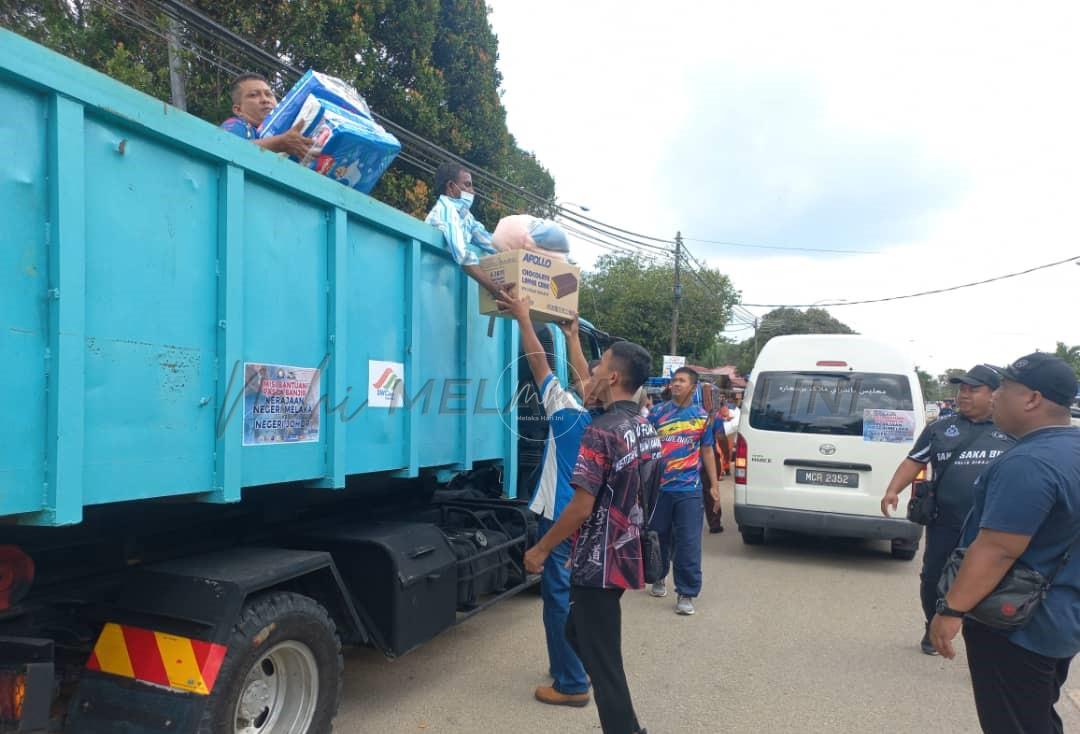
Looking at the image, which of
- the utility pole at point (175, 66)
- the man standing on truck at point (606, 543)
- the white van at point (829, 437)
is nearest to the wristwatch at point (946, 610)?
the man standing on truck at point (606, 543)

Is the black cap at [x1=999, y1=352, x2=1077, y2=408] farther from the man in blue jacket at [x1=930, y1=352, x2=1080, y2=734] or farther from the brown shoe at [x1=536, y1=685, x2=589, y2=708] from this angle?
the brown shoe at [x1=536, y1=685, x2=589, y2=708]

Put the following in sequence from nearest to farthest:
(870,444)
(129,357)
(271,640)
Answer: (129,357), (271,640), (870,444)

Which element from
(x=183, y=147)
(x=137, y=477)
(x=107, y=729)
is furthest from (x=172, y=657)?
(x=183, y=147)

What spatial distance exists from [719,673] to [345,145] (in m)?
3.68

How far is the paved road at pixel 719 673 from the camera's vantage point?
3570mm

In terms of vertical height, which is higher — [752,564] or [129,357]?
[129,357]

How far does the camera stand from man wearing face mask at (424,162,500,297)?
151 inches

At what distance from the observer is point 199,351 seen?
2.47 meters

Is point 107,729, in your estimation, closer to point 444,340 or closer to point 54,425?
point 54,425

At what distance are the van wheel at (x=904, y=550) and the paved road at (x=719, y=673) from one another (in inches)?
37.9

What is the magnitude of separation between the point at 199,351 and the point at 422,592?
1729 millimetres

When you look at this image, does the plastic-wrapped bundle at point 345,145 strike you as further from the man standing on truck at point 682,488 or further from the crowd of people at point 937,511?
the man standing on truck at point 682,488

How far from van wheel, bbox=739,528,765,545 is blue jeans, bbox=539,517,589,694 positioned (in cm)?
444

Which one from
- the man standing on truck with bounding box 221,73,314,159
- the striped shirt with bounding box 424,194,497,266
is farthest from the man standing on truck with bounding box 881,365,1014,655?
the man standing on truck with bounding box 221,73,314,159
